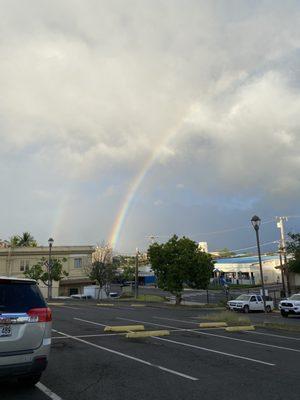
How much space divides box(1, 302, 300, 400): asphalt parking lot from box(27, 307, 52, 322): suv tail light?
47.1 inches

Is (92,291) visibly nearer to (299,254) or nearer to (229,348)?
(299,254)

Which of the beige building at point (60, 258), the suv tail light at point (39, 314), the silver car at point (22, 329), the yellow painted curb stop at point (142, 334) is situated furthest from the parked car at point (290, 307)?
the beige building at point (60, 258)

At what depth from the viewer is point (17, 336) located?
662cm

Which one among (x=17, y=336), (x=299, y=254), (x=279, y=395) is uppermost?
(x=299, y=254)

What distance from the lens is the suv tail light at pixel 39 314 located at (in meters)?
6.89

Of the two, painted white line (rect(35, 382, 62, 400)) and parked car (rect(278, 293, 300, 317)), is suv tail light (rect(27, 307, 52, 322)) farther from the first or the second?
parked car (rect(278, 293, 300, 317))

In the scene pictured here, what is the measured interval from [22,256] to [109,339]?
185 ft

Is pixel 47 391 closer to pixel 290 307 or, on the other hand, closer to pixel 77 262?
pixel 290 307

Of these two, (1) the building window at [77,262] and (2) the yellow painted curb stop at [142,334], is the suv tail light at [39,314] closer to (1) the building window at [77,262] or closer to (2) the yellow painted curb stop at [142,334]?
(2) the yellow painted curb stop at [142,334]

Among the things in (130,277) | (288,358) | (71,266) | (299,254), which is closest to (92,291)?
(71,266)

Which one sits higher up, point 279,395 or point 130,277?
point 130,277

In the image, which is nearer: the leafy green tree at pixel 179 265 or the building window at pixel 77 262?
the leafy green tree at pixel 179 265

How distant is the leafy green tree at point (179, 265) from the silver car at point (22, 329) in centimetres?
3806

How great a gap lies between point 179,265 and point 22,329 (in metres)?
38.8
